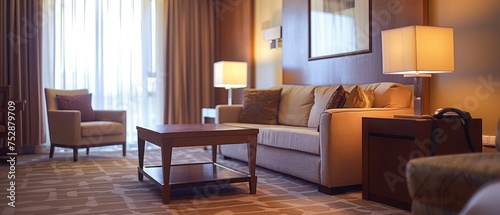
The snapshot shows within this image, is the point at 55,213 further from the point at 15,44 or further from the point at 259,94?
the point at 15,44

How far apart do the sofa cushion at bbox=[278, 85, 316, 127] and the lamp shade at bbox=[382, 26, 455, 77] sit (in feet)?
4.63

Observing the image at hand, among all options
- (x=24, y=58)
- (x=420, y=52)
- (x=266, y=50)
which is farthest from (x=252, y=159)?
(x=24, y=58)

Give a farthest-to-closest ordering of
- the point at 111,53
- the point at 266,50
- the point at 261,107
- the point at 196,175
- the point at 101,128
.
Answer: the point at 111,53 → the point at 266,50 → the point at 101,128 → the point at 261,107 → the point at 196,175

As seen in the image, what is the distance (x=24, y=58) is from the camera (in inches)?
211

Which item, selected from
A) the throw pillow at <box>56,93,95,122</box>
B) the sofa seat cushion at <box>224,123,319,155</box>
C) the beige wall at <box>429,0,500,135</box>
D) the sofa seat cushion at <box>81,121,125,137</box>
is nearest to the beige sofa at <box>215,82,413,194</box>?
the sofa seat cushion at <box>224,123,319,155</box>

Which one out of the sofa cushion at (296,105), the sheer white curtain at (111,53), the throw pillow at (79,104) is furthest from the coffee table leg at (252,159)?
the sheer white curtain at (111,53)

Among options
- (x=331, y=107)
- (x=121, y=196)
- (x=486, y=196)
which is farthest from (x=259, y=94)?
(x=486, y=196)

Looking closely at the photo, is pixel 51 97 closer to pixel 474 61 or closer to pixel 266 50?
pixel 266 50

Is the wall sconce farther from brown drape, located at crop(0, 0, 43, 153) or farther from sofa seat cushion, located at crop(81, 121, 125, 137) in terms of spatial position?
brown drape, located at crop(0, 0, 43, 153)

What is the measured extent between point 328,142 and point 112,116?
3081 millimetres

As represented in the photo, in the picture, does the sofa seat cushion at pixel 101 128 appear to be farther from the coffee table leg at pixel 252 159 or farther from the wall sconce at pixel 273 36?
the coffee table leg at pixel 252 159

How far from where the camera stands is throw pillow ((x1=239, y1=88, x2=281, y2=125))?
453 centimetres

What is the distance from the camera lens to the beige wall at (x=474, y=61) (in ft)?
9.56

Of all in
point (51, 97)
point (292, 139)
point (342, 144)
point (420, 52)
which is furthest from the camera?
point (51, 97)
